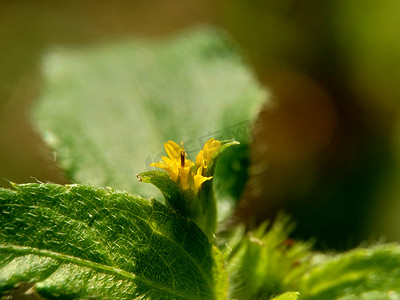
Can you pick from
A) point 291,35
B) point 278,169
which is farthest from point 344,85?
point 278,169

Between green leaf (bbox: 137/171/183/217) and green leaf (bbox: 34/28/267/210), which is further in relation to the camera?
green leaf (bbox: 34/28/267/210)

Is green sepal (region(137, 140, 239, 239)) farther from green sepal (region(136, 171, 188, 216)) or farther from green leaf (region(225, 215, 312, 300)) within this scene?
green leaf (region(225, 215, 312, 300))

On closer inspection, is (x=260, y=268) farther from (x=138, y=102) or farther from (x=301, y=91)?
(x=301, y=91)

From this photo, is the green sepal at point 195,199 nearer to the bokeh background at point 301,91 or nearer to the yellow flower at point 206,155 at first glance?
the yellow flower at point 206,155

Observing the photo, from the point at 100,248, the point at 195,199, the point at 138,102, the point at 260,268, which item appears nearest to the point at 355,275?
the point at 260,268

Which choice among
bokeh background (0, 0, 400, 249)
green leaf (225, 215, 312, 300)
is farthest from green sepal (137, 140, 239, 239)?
bokeh background (0, 0, 400, 249)

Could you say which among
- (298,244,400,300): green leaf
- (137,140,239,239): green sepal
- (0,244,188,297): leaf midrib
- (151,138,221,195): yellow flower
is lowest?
(0,244,188,297): leaf midrib

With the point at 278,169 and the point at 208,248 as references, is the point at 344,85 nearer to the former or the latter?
the point at 278,169

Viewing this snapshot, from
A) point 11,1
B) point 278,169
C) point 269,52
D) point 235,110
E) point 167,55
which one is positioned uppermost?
point 11,1
